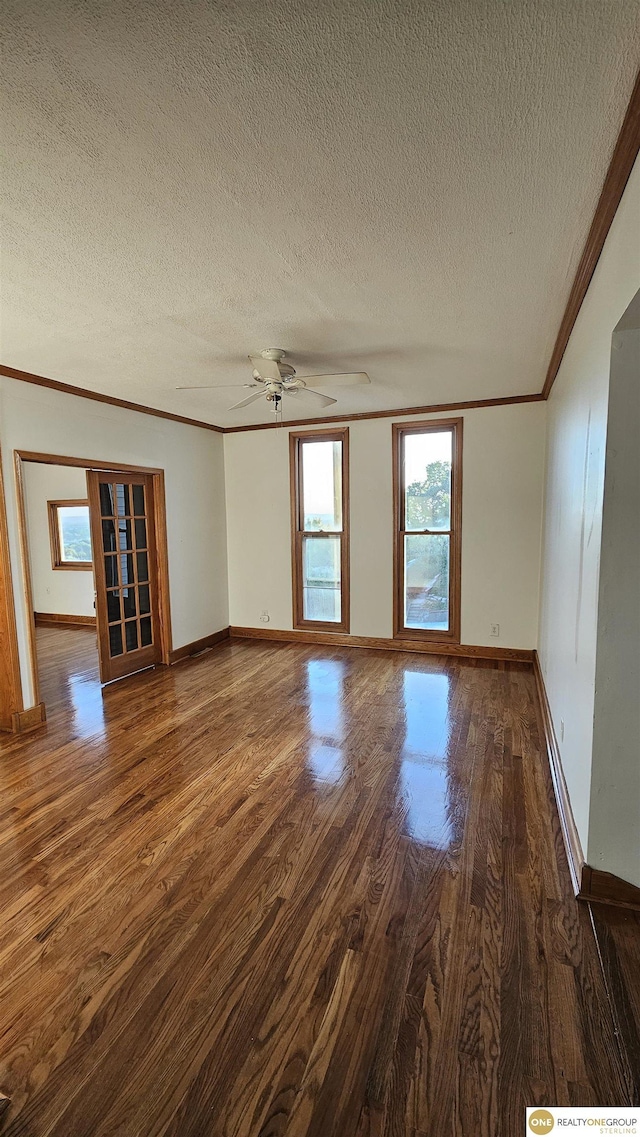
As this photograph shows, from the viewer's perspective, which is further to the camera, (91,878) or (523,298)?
(523,298)

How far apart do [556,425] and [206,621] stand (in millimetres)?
4249

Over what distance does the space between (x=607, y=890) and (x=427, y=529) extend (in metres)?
3.81

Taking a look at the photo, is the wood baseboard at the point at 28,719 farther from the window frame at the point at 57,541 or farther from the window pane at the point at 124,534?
the window frame at the point at 57,541

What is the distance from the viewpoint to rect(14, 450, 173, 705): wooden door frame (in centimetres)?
359

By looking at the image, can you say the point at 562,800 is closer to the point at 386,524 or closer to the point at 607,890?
the point at 607,890

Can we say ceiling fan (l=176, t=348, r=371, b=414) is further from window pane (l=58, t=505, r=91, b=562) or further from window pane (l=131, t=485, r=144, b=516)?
window pane (l=58, t=505, r=91, b=562)

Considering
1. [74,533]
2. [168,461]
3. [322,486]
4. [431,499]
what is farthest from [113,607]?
[431,499]

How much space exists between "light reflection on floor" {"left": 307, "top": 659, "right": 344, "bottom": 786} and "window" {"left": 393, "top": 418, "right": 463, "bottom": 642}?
110 cm

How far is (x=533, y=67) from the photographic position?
3.93ft

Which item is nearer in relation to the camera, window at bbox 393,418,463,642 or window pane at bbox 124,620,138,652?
window pane at bbox 124,620,138,652

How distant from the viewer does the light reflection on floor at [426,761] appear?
7.81ft

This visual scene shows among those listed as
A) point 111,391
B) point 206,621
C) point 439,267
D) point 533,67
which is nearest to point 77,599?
point 206,621

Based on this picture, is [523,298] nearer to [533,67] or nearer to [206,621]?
[533,67]

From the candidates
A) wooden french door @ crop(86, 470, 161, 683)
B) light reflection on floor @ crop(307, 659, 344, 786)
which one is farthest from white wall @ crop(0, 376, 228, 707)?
light reflection on floor @ crop(307, 659, 344, 786)
